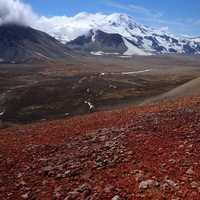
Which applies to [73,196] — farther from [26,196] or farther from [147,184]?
[147,184]

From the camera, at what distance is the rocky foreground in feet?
46.0

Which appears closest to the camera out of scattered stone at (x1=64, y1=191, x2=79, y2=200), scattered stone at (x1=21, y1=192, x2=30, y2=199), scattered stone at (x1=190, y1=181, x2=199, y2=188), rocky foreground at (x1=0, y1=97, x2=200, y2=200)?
scattered stone at (x1=190, y1=181, x2=199, y2=188)

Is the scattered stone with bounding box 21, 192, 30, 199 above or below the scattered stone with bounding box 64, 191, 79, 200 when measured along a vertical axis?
below

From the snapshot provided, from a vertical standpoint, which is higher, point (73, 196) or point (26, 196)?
point (73, 196)

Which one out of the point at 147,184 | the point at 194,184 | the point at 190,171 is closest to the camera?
the point at 194,184

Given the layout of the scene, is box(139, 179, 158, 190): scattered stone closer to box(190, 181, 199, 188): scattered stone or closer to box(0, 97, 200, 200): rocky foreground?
box(0, 97, 200, 200): rocky foreground

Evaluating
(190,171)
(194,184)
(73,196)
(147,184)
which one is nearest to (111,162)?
(73,196)

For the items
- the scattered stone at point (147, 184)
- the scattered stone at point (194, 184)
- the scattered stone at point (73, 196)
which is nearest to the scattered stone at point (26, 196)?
the scattered stone at point (73, 196)

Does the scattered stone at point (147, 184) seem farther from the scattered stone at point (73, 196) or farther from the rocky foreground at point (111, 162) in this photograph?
the scattered stone at point (73, 196)

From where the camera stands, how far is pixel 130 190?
1380 centimetres

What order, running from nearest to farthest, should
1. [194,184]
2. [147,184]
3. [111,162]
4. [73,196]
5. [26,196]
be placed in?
[194,184] < [147,184] < [73,196] < [26,196] < [111,162]

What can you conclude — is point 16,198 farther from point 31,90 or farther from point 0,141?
point 31,90

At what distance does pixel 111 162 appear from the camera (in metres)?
16.5

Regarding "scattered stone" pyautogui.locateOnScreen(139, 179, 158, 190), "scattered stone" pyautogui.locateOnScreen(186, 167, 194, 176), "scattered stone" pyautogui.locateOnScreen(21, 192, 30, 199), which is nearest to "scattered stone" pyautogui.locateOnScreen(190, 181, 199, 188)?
"scattered stone" pyautogui.locateOnScreen(186, 167, 194, 176)
